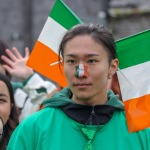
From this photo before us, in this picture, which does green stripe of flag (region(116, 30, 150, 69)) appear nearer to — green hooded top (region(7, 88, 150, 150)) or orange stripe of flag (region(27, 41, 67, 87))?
green hooded top (region(7, 88, 150, 150))

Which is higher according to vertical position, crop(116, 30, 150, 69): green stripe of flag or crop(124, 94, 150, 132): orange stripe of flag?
crop(116, 30, 150, 69): green stripe of flag

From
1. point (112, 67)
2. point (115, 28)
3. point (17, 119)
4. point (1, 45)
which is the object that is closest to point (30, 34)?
point (115, 28)

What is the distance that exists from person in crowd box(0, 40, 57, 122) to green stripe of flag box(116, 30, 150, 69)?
1627mm

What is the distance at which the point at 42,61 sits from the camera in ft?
14.0

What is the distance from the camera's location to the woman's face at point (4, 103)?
4.14 meters

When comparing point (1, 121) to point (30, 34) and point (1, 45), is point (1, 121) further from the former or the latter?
point (30, 34)

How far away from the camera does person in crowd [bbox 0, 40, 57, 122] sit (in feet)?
17.1

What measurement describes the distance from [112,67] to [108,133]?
34cm

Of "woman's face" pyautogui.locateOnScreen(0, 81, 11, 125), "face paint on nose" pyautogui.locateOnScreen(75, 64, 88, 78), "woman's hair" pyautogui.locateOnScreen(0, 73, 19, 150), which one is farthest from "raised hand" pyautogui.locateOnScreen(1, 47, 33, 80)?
"face paint on nose" pyautogui.locateOnScreen(75, 64, 88, 78)

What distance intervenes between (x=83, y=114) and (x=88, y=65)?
250 millimetres

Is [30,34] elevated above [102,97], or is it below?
above

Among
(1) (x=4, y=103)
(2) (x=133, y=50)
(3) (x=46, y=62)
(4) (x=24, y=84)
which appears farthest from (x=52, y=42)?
(4) (x=24, y=84)

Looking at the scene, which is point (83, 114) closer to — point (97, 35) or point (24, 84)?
point (97, 35)

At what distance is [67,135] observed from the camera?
3.31m
